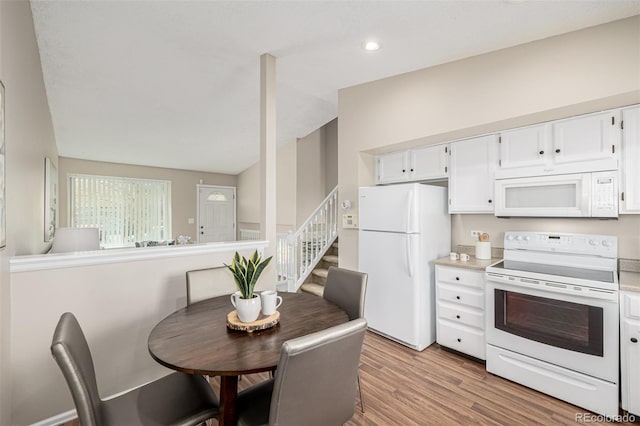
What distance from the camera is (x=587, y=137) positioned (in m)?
2.29

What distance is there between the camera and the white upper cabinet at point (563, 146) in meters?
2.21

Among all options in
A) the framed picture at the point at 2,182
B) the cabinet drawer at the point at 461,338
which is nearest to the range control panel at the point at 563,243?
the cabinet drawer at the point at 461,338

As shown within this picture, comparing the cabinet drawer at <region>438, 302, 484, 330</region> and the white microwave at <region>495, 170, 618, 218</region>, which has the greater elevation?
the white microwave at <region>495, 170, 618, 218</region>

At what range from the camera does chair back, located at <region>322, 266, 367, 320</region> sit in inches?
82.0

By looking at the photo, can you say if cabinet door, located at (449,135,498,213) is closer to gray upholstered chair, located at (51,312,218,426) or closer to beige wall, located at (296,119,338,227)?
gray upholstered chair, located at (51,312,218,426)

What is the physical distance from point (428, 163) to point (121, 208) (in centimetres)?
637

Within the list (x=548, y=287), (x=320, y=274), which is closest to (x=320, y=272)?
(x=320, y=274)

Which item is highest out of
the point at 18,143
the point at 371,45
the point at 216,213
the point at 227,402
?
the point at 371,45

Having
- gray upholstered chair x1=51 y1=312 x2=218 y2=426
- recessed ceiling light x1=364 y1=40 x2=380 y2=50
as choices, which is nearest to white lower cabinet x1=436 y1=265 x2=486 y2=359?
recessed ceiling light x1=364 y1=40 x2=380 y2=50

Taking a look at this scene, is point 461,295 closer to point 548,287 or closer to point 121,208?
point 548,287

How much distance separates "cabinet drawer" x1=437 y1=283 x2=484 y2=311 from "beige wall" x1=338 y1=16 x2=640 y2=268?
725mm

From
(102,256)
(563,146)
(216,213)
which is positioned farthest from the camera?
(216,213)

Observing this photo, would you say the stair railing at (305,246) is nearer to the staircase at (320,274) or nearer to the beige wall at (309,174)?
the staircase at (320,274)

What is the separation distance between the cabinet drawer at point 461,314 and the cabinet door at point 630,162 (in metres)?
1.34
